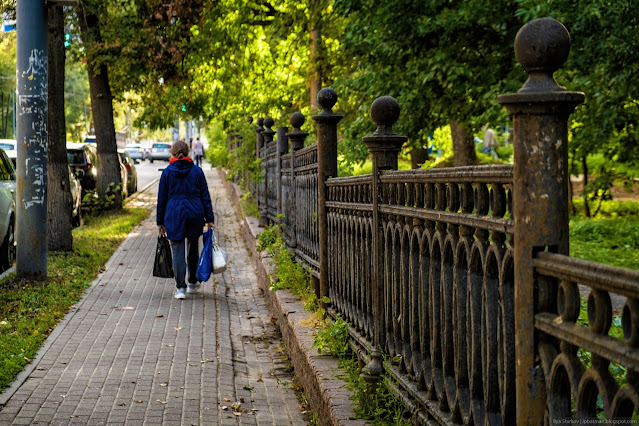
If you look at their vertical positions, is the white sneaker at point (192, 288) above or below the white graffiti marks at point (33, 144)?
below

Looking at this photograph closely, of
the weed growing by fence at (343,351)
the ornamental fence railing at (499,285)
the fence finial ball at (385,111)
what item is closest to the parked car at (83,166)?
the weed growing by fence at (343,351)

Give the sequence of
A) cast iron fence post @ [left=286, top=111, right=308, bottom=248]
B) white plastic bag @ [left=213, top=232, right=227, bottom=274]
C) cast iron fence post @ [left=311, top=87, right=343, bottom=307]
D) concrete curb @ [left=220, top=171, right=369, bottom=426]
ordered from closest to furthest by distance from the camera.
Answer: concrete curb @ [left=220, top=171, right=369, bottom=426]
cast iron fence post @ [left=311, top=87, right=343, bottom=307]
cast iron fence post @ [left=286, top=111, right=308, bottom=248]
white plastic bag @ [left=213, top=232, right=227, bottom=274]

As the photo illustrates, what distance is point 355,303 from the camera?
550 centimetres

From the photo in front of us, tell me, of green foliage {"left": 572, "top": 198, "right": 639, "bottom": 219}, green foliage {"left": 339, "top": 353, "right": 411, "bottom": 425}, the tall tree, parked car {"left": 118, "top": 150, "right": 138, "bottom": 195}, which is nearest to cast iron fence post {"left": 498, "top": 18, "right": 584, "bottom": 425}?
green foliage {"left": 339, "top": 353, "right": 411, "bottom": 425}

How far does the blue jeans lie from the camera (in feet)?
32.3

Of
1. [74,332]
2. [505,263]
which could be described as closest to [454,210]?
[505,263]

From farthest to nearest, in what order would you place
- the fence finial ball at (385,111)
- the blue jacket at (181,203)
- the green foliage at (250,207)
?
the green foliage at (250,207), the blue jacket at (181,203), the fence finial ball at (385,111)

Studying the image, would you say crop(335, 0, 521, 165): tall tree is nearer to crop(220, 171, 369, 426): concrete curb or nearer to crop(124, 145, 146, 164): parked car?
crop(220, 171, 369, 426): concrete curb

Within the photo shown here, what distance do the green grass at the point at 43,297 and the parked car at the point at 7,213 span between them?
62cm

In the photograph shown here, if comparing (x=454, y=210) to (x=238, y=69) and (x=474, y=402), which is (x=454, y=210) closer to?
(x=474, y=402)

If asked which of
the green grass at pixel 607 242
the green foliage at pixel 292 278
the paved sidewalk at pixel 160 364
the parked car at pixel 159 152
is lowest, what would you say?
the paved sidewalk at pixel 160 364

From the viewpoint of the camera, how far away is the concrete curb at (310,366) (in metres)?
4.47

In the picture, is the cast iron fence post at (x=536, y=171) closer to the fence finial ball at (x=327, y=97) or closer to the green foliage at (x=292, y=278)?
the fence finial ball at (x=327, y=97)

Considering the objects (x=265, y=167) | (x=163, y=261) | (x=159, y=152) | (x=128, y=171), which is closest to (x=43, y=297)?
(x=163, y=261)
